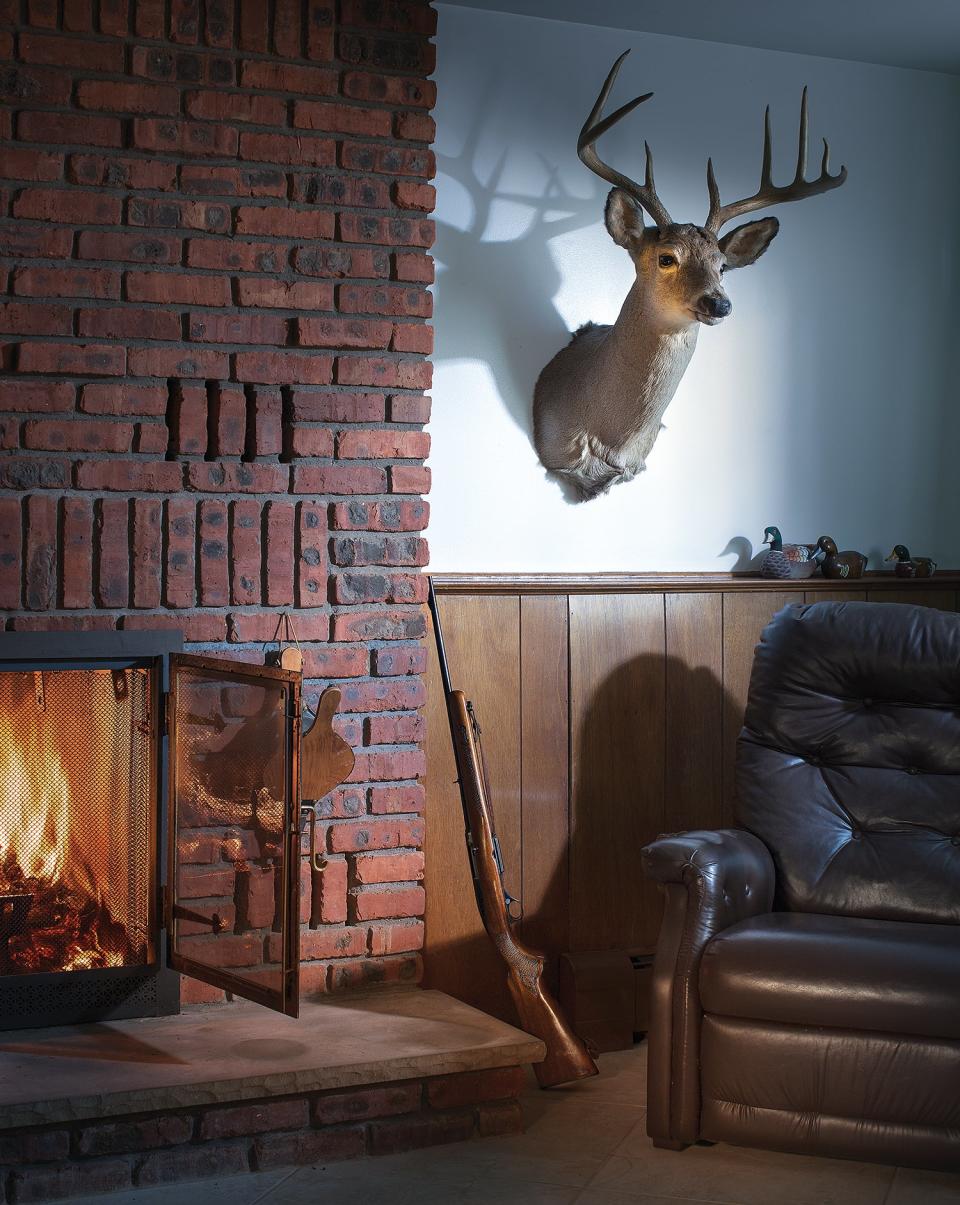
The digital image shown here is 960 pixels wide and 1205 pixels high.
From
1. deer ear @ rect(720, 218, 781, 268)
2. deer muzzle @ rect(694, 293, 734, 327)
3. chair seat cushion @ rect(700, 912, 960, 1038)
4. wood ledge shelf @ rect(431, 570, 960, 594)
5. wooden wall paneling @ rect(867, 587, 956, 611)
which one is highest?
deer ear @ rect(720, 218, 781, 268)

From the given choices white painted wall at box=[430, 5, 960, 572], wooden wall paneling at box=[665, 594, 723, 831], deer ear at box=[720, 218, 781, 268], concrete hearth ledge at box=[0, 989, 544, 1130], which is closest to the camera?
concrete hearth ledge at box=[0, 989, 544, 1130]

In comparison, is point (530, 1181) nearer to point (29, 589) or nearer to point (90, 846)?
point (90, 846)

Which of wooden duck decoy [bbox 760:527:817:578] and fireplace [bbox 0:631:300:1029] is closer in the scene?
fireplace [bbox 0:631:300:1029]

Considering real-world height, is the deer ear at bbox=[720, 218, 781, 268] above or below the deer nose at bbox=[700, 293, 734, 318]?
above

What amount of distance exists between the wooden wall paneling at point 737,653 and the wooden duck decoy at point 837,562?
17cm

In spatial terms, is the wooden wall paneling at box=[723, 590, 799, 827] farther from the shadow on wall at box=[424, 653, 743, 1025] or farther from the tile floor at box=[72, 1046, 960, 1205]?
the tile floor at box=[72, 1046, 960, 1205]

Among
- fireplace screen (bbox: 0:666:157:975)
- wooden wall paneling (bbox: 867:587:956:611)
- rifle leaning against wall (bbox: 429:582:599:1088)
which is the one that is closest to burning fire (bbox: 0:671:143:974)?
fireplace screen (bbox: 0:666:157:975)

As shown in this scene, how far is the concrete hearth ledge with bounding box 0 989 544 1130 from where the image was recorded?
7.06ft

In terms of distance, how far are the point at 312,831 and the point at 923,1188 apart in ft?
4.15

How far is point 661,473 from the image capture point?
318 cm

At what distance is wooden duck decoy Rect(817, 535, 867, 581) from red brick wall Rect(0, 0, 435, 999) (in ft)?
3.67

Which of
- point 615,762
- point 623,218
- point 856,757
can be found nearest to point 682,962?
point 856,757

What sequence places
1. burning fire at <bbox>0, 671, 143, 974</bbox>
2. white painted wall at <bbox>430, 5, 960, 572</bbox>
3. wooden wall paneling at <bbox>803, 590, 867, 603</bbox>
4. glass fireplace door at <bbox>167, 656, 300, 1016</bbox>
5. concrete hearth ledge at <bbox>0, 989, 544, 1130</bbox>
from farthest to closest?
wooden wall paneling at <bbox>803, 590, 867, 603</bbox> → white painted wall at <bbox>430, 5, 960, 572</bbox> → burning fire at <bbox>0, 671, 143, 974</bbox> → glass fireplace door at <bbox>167, 656, 300, 1016</bbox> → concrete hearth ledge at <bbox>0, 989, 544, 1130</bbox>

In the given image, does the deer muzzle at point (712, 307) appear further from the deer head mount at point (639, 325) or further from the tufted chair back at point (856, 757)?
the tufted chair back at point (856, 757)
